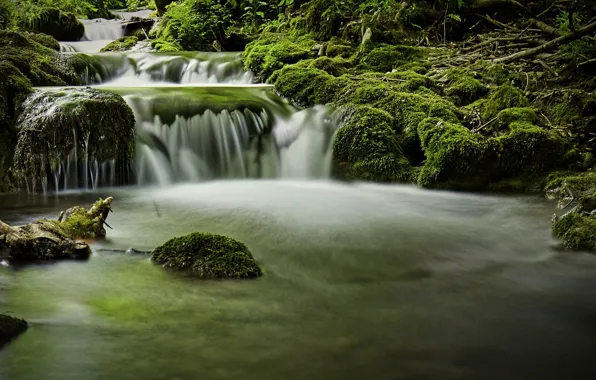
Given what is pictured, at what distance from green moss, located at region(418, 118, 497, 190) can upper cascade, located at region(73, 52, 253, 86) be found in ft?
17.6

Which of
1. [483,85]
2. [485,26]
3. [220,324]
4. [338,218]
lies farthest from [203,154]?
[485,26]

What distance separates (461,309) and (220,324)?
5.38ft

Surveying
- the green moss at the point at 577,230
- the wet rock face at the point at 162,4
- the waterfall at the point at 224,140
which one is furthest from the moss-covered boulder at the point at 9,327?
the wet rock face at the point at 162,4

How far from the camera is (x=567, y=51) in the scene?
30.5 ft

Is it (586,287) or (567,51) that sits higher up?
(567,51)

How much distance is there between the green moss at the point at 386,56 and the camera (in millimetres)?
10867

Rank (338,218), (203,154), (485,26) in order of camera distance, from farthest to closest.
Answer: (485,26) < (203,154) < (338,218)

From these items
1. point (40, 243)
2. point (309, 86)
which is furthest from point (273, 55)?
point (40, 243)

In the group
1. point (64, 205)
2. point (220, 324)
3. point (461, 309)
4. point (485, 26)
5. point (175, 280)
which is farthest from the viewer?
point (485, 26)

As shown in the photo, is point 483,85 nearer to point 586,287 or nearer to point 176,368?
point 586,287

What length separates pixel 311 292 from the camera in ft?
13.2

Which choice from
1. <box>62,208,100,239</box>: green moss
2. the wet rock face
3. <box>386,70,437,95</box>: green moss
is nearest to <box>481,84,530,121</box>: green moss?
<box>386,70,437,95</box>: green moss

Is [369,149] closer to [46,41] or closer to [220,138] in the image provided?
[220,138]

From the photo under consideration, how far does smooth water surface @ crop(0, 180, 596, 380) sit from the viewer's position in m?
2.90
